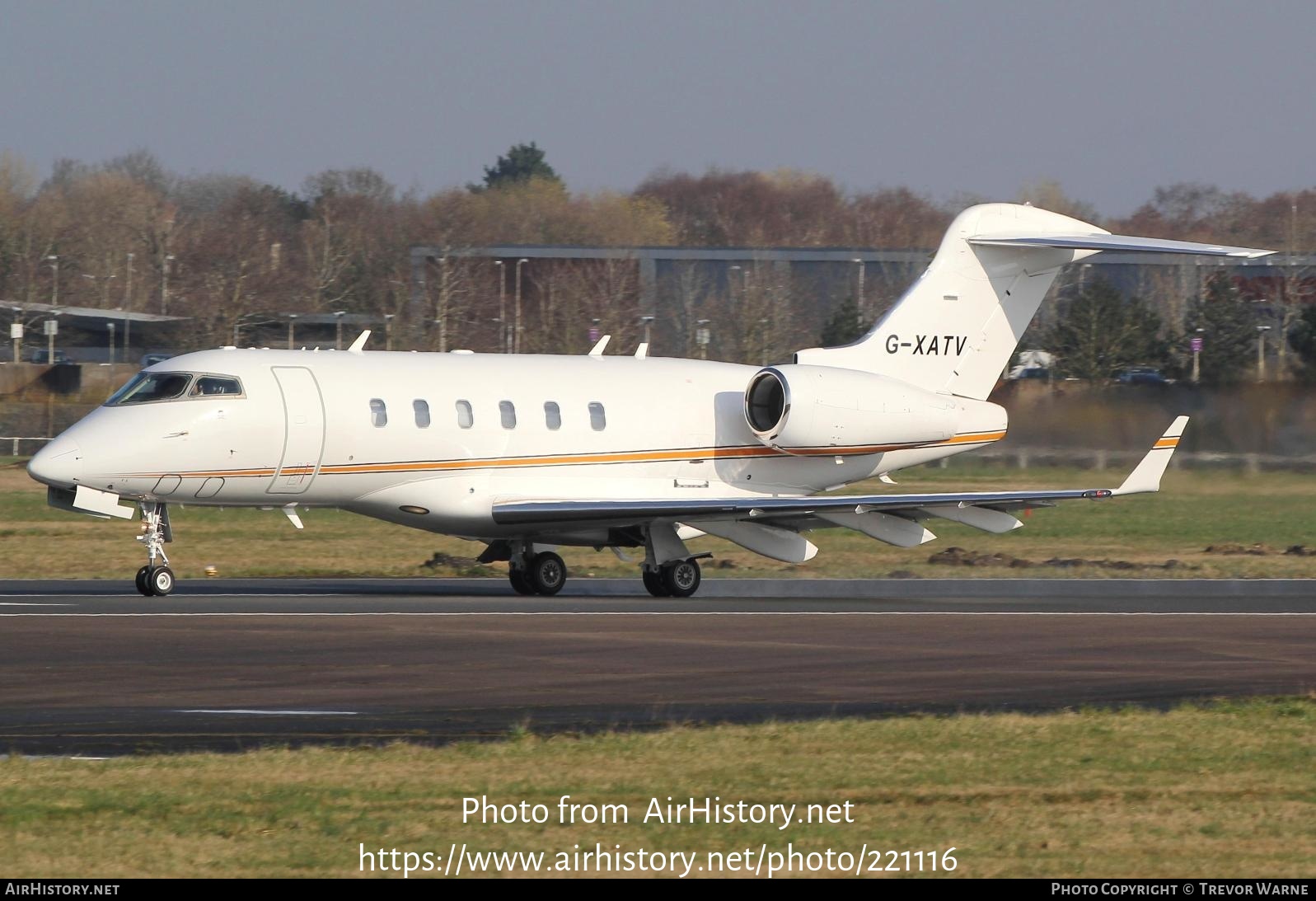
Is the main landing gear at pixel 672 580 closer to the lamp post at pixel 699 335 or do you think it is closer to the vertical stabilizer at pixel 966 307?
the vertical stabilizer at pixel 966 307

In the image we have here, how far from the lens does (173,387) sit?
70.6 ft

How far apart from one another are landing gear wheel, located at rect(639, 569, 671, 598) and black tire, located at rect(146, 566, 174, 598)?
603 centimetres

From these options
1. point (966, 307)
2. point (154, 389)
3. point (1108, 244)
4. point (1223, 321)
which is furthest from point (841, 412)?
point (1223, 321)

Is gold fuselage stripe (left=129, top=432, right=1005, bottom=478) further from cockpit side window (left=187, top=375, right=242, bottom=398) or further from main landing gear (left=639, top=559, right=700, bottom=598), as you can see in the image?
main landing gear (left=639, top=559, right=700, bottom=598)

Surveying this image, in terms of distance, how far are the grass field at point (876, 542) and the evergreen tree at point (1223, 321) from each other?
30655 mm

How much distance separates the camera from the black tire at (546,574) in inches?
939

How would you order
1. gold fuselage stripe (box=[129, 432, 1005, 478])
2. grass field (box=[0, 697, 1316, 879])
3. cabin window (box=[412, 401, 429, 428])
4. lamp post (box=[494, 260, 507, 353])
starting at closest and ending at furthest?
grass field (box=[0, 697, 1316, 879])
gold fuselage stripe (box=[129, 432, 1005, 478])
cabin window (box=[412, 401, 429, 428])
lamp post (box=[494, 260, 507, 353])

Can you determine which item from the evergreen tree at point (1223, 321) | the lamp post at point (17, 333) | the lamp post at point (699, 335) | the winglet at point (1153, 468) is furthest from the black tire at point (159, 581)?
the lamp post at point (17, 333)

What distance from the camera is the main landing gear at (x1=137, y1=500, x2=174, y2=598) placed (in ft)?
68.6

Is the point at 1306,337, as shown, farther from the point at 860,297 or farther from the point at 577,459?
the point at 577,459

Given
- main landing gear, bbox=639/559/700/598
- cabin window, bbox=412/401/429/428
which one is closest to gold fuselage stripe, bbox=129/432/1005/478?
cabin window, bbox=412/401/429/428

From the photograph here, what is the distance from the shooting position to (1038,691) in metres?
13.6

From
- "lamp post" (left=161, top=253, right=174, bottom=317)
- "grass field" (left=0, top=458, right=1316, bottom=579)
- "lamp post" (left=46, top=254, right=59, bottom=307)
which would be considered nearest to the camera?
"grass field" (left=0, top=458, right=1316, bottom=579)

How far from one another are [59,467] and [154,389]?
1595 mm
